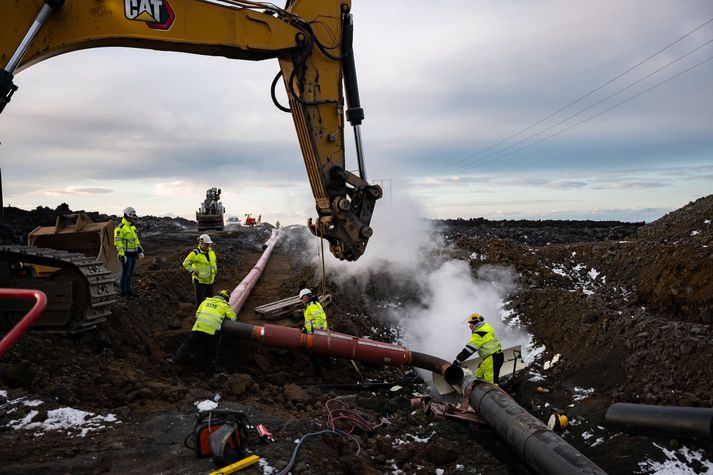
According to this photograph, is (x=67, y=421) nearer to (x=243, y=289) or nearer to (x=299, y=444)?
(x=299, y=444)

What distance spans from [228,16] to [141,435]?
17.6 feet

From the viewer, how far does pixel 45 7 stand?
6.09 meters

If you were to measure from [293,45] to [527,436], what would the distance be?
5.93 m

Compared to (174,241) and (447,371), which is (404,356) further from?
(174,241)

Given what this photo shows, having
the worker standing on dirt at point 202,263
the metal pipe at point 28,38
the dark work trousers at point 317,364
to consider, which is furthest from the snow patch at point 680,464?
the metal pipe at point 28,38

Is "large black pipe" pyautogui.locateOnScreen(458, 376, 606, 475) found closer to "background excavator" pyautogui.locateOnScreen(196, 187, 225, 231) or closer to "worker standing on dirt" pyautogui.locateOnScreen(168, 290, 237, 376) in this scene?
"worker standing on dirt" pyautogui.locateOnScreen(168, 290, 237, 376)

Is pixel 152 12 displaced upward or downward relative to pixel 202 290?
upward

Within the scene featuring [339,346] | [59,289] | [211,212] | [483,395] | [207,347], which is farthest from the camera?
[211,212]

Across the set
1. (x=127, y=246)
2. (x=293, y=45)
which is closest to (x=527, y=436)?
(x=293, y=45)

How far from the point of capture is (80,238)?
35.6ft

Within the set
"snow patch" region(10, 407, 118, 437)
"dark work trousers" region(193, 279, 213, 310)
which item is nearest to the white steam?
"dark work trousers" region(193, 279, 213, 310)

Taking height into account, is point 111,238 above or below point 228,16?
below

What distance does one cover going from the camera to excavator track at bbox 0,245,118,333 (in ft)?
24.2

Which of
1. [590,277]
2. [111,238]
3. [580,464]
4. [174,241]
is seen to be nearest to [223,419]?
[580,464]
